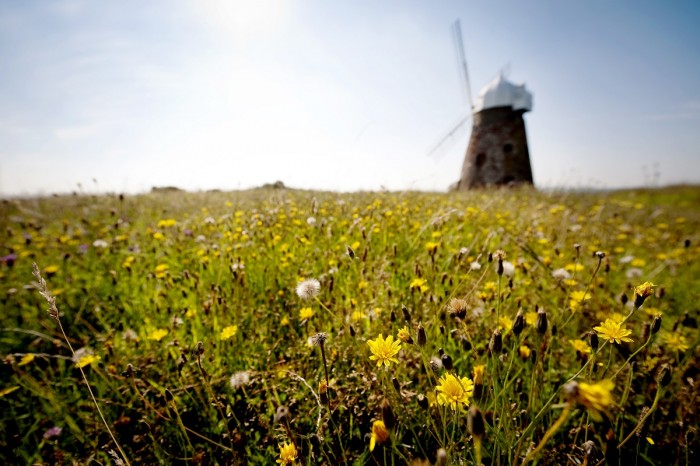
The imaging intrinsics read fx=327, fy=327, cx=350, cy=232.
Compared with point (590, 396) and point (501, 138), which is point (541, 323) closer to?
point (590, 396)

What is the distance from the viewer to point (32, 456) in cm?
164

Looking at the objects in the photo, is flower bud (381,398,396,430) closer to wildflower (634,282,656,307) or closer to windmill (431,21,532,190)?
wildflower (634,282,656,307)

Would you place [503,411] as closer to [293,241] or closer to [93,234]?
[293,241]

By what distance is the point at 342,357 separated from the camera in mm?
1828

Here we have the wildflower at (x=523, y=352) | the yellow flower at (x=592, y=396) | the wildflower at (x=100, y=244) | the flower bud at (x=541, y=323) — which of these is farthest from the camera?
the wildflower at (x=100, y=244)

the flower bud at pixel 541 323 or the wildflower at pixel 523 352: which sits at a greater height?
the flower bud at pixel 541 323

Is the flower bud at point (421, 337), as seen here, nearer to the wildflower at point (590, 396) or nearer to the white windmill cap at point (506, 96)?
the wildflower at point (590, 396)

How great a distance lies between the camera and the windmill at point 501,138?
18.4 metres

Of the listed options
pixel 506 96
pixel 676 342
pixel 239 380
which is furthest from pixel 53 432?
pixel 506 96

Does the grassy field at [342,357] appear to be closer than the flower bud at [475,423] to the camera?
No

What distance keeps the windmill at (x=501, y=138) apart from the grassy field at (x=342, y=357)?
52.1 feet

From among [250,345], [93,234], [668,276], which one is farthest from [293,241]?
[668,276]

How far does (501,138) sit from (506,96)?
2.43 meters

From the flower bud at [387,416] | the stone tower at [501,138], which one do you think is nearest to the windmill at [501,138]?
the stone tower at [501,138]
